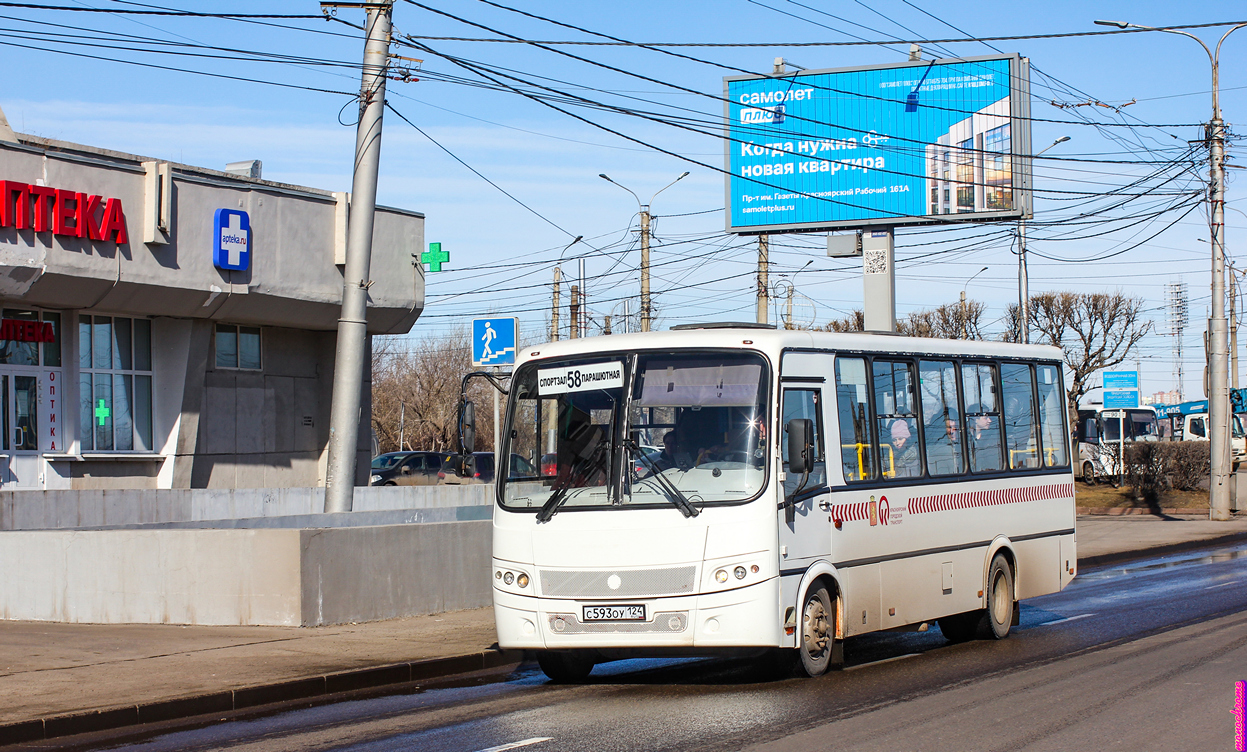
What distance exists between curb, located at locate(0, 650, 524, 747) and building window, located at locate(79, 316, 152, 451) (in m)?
13.8

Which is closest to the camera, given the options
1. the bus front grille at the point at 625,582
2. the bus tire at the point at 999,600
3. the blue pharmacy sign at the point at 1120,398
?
the bus front grille at the point at 625,582

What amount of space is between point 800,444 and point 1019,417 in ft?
16.1

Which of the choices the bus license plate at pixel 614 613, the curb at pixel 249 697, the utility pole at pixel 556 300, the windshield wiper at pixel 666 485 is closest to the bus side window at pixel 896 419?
the windshield wiper at pixel 666 485

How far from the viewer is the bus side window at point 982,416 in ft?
41.5

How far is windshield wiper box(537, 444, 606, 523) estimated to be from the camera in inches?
387

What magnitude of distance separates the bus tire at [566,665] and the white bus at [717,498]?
0.01 metres

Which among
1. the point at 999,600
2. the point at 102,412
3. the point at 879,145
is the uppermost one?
the point at 879,145

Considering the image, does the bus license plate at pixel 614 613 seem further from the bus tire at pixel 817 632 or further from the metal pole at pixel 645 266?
the metal pole at pixel 645 266

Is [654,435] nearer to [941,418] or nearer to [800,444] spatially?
[800,444]

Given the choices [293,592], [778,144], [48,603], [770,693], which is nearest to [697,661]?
[770,693]

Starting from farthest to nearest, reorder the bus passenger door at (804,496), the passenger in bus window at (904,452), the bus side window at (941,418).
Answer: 1. the bus side window at (941,418)
2. the passenger in bus window at (904,452)
3. the bus passenger door at (804,496)

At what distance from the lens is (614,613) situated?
31.1ft

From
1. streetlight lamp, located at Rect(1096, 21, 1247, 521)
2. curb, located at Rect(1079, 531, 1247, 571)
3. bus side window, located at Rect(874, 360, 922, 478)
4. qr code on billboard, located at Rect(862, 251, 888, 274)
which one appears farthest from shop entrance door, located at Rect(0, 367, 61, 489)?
streetlight lamp, located at Rect(1096, 21, 1247, 521)

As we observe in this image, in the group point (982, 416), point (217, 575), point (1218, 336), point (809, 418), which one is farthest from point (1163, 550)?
point (217, 575)
